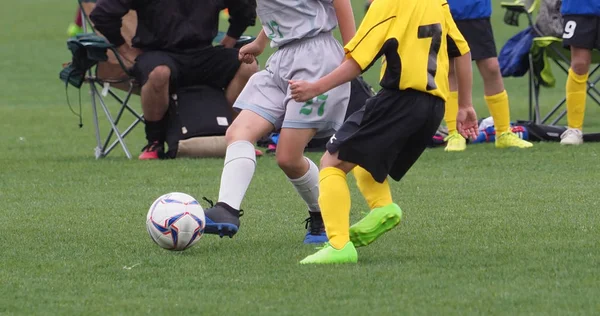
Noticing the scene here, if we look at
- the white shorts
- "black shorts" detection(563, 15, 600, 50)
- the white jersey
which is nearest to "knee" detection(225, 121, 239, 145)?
the white shorts

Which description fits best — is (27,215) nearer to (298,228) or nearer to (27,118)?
(298,228)

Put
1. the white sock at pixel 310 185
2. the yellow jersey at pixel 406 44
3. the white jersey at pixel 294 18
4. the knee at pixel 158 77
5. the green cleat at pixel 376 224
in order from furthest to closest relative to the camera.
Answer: the knee at pixel 158 77 < the white sock at pixel 310 185 < the white jersey at pixel 294 18 < the green cleat at pixel 376 224 < the yellow jersey at pixel 406 44

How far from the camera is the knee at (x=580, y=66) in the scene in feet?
30.5

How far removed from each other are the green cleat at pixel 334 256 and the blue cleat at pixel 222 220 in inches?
16.9

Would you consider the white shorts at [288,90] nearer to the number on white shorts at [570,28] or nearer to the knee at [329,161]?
the knee at [329,161]

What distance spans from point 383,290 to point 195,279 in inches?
28.9

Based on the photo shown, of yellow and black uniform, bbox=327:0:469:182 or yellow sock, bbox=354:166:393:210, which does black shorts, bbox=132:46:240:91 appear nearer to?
yellow sock, bbox=354:166:393:210

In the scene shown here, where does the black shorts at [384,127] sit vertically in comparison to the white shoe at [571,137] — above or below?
above

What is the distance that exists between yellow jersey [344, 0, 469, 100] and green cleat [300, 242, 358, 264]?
652 millimetres

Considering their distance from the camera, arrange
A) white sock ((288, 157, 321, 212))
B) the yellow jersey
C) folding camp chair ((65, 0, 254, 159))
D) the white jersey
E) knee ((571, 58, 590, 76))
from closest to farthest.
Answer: the yellow jersey → the white jersey → white sock ((288, 157, 321, 212)) → knee ((571, 58, 590, 76)) → folding camp chair ((65, 0, 254, 159))

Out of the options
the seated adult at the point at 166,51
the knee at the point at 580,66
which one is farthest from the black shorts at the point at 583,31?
the seated adult at the point at 166,51

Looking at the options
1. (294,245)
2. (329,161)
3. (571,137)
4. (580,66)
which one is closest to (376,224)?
(329,161)

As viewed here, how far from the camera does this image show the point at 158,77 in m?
9.09

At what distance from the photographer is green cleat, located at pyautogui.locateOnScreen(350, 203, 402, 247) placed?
16.5 ft
